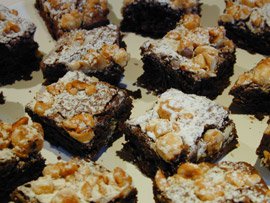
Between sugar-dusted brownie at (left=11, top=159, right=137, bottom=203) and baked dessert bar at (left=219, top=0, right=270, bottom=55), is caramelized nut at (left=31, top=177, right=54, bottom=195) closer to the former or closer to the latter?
sugar-dusted brownie at (left=11, top=159, right=137, bottom=203)

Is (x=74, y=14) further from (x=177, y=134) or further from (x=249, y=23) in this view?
(x=177, y=134)

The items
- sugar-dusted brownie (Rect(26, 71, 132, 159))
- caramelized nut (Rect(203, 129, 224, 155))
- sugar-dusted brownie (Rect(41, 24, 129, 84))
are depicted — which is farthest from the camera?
sugar-dusted brownie (Rect(41, 24, 129, 84))

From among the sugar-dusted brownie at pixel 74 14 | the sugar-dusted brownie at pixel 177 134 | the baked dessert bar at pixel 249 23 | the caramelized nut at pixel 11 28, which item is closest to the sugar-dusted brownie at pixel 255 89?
the sugar-dusted brownie at pixel 177 134

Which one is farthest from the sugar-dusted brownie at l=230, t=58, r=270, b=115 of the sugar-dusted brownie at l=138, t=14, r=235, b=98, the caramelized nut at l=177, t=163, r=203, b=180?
the caramelized nut at l=177, t=163, r=203, b=180

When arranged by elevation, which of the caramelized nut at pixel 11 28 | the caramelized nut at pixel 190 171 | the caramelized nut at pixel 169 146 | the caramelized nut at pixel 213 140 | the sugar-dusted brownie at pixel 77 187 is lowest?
the caramelized nut at pixel 213 140

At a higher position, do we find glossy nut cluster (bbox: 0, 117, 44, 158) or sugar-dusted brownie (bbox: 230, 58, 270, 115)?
glossy nut cluster (bbox: 0, 117, 44, 158)

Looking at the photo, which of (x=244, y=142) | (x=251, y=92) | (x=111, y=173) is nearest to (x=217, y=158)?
(x=244, y=142)

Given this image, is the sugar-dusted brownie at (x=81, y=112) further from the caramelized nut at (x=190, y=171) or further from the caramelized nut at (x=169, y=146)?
the caramelized nut at (x=190, y=171)
